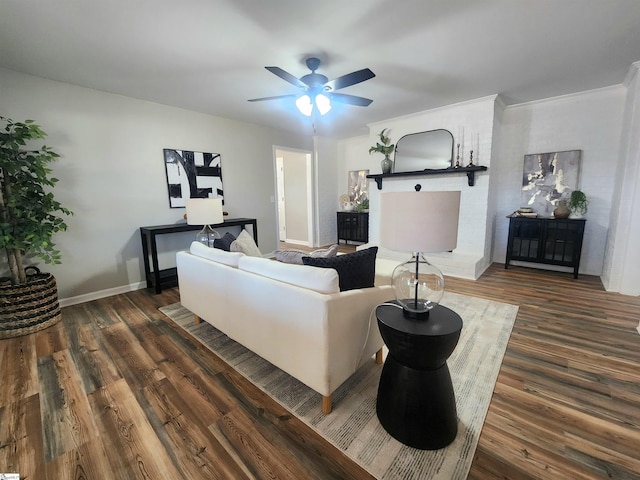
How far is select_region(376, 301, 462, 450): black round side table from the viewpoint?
127 cm

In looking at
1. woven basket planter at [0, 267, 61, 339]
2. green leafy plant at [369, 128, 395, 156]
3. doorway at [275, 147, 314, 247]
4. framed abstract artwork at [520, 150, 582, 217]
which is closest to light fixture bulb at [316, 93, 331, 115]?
green leafy plant at [369, 128, 395, 156]

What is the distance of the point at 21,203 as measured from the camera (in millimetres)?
2443

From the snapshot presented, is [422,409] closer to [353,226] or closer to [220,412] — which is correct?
[220,412]

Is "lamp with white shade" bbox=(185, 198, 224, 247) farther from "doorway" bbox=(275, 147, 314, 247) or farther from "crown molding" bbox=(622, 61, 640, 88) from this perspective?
"crown molding" bbox=(622, 61, 640, 88)

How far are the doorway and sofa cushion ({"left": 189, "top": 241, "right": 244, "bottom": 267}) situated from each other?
364 cm

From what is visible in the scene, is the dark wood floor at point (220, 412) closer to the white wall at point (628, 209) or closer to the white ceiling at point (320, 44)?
the white wall at point (628, 209)

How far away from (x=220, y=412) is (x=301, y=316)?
0.73 meters

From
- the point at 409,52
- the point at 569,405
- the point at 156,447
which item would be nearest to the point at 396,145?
the point at 409,52

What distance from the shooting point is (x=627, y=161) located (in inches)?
121

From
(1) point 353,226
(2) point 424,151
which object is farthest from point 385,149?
(1) point 353,226

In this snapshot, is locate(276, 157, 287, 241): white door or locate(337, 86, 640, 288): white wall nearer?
locate(337, 86, 640, 288): white wall

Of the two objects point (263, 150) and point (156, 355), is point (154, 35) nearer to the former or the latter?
point (156, 355)

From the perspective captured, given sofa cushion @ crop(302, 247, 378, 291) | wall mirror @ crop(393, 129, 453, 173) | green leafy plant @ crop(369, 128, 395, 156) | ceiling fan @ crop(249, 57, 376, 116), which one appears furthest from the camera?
green leafy plant @ crop(369, 128, 395, 156)

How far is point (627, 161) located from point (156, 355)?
5229 mm
